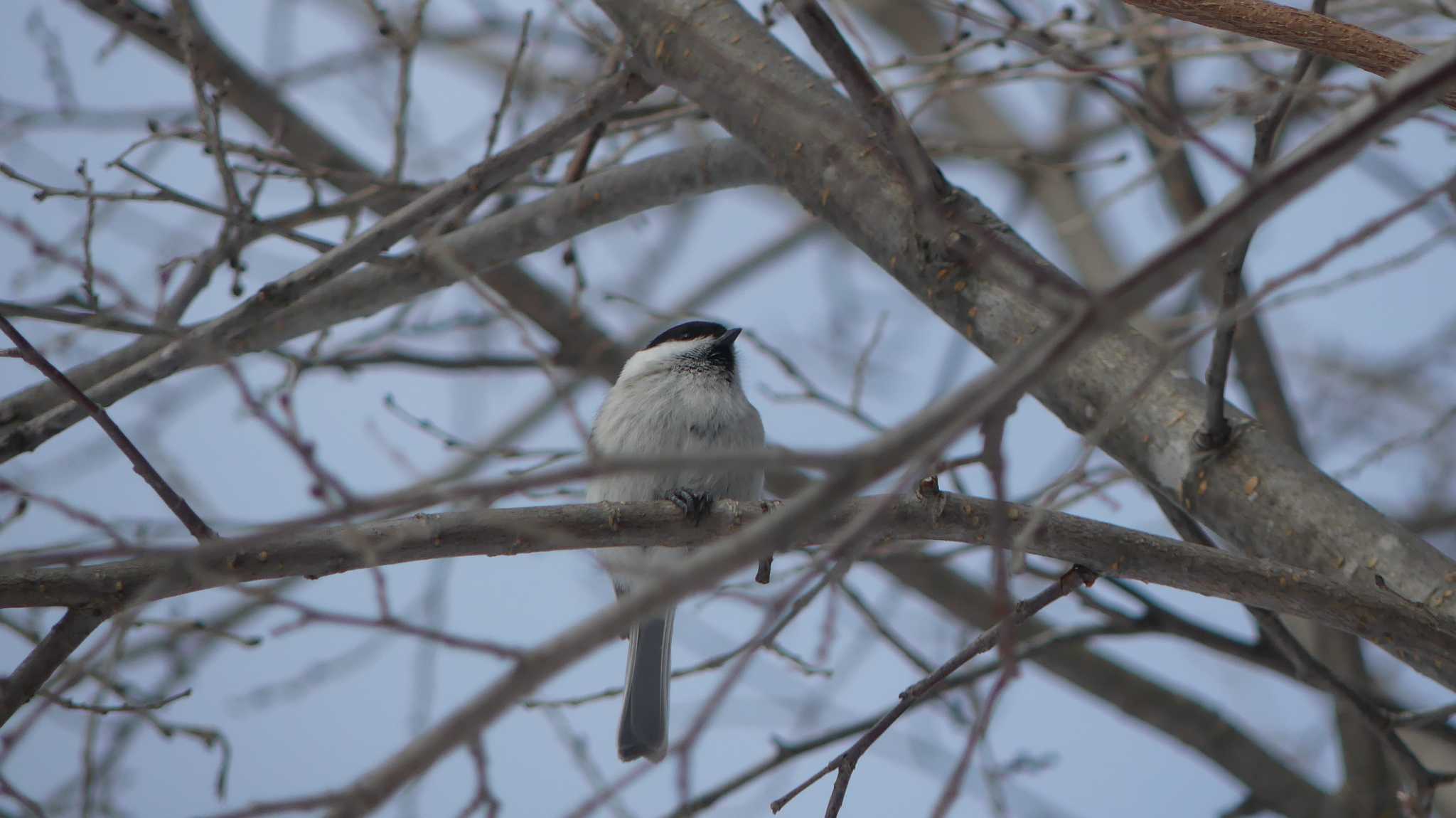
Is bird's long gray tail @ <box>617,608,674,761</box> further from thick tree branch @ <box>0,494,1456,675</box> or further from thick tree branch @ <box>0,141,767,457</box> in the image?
thick tree branch @ <box>0,494,1456,675</box>

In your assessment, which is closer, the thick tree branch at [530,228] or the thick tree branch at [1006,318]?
the thick tree branch at [1006,318]

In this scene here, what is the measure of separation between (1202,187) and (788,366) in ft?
8.64

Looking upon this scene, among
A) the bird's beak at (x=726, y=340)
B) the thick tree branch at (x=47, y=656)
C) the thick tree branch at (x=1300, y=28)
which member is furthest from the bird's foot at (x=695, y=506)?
the bird's beak at (x=726, y=340)

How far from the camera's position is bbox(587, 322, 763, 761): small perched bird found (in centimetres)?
401

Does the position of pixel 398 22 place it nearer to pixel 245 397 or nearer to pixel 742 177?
pixel 742 177

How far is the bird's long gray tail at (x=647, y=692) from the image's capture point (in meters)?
3.98

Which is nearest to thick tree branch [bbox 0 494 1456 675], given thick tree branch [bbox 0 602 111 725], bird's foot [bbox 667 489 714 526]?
thick tree branch [bbox 0 602 111 725]

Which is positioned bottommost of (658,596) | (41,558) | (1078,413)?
(658,596)

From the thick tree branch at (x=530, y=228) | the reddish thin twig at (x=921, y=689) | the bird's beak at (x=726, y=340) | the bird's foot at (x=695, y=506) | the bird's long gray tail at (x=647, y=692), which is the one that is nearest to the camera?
the reddish thin twig at (x=921, y=689)

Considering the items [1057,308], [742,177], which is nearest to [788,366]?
[742,177]

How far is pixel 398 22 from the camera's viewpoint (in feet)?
15.9

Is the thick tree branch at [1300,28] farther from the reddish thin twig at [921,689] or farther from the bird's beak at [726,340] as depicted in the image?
the bird's beak at [726,340]

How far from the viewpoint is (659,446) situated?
4.18m

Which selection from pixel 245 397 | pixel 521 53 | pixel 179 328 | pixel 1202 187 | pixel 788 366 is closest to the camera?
pixel 245 397
